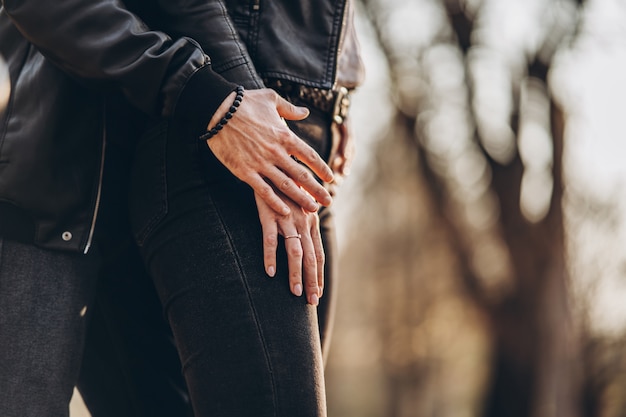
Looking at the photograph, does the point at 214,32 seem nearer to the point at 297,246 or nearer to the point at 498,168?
the point at 297,246

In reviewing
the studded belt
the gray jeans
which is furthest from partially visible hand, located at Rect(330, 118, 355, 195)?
the gray jeans

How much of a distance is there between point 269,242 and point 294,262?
0.05 meters

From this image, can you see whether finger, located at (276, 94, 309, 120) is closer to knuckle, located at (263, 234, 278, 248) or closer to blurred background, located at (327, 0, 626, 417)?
knuckle, located at (263, 234, 278, 248)

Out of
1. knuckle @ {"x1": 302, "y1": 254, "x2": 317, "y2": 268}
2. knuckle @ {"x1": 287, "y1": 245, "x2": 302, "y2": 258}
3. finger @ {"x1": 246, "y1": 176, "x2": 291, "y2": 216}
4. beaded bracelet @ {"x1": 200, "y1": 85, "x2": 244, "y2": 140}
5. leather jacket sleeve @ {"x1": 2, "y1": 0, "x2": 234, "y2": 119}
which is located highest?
leather jacket sleeve @ {"x1": 2, "y1": 0, "x2": 234, "y2": 119}

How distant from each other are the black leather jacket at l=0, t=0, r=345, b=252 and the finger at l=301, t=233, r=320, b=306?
0.24 meters

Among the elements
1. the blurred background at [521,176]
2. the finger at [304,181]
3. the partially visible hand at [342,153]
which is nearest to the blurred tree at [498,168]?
the blurred background at [521,176]

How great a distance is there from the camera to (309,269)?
121 cm

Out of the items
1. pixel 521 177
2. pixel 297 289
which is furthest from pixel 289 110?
pixel 521 177

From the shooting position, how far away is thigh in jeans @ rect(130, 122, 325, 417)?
3.68ft

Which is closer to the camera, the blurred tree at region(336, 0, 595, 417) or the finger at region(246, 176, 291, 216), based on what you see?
the finger at region(246, 176, 291, 216)

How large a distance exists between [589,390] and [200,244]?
29.5ft

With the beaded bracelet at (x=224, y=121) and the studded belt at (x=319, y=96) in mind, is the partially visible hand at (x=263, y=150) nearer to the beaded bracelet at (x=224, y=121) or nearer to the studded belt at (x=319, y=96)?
the beaded bracelet at (x=224, y=121)

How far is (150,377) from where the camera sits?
143 cm

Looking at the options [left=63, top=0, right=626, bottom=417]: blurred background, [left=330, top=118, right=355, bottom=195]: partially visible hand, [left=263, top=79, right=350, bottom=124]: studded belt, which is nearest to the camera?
[left=263, top=79, right=350, bottom=124]: studded belt
